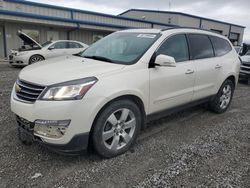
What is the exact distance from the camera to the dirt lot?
2670 mm

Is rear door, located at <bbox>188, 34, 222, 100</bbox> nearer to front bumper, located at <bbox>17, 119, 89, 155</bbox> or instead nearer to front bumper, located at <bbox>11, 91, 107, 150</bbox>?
front bumper, located at <bbox>11, 91, 107, 150</bbox>

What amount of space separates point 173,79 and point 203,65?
1005 mm

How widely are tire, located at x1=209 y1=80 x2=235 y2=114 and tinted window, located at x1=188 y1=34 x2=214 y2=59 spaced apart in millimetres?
921

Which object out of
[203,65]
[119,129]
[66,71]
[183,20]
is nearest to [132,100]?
[119,129]

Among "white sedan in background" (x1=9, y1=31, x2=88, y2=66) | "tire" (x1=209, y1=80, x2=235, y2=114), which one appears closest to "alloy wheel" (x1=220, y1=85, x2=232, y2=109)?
"tire" (x1=209, y1=80, x2=235, y2=114)

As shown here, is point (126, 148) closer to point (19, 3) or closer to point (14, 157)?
point (14, 157)

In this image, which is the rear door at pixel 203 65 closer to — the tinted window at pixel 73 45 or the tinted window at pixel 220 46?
the tinted window at pixel 220 46

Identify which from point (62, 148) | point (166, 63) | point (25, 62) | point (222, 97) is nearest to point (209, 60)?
point (222, 97)

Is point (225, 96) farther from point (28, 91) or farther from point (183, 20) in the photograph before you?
point (183, 20)

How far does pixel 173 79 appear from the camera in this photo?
3676mm

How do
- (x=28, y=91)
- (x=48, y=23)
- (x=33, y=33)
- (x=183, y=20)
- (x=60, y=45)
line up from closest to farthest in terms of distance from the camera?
(x=28, y=91)
(x=60, y=45)
(x=48, y=23)
(x=33, y=33)
(x=183, y=20)

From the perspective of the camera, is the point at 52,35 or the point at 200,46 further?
the point at 52,35

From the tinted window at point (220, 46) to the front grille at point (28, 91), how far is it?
146 inches

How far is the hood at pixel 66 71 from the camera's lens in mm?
2729
